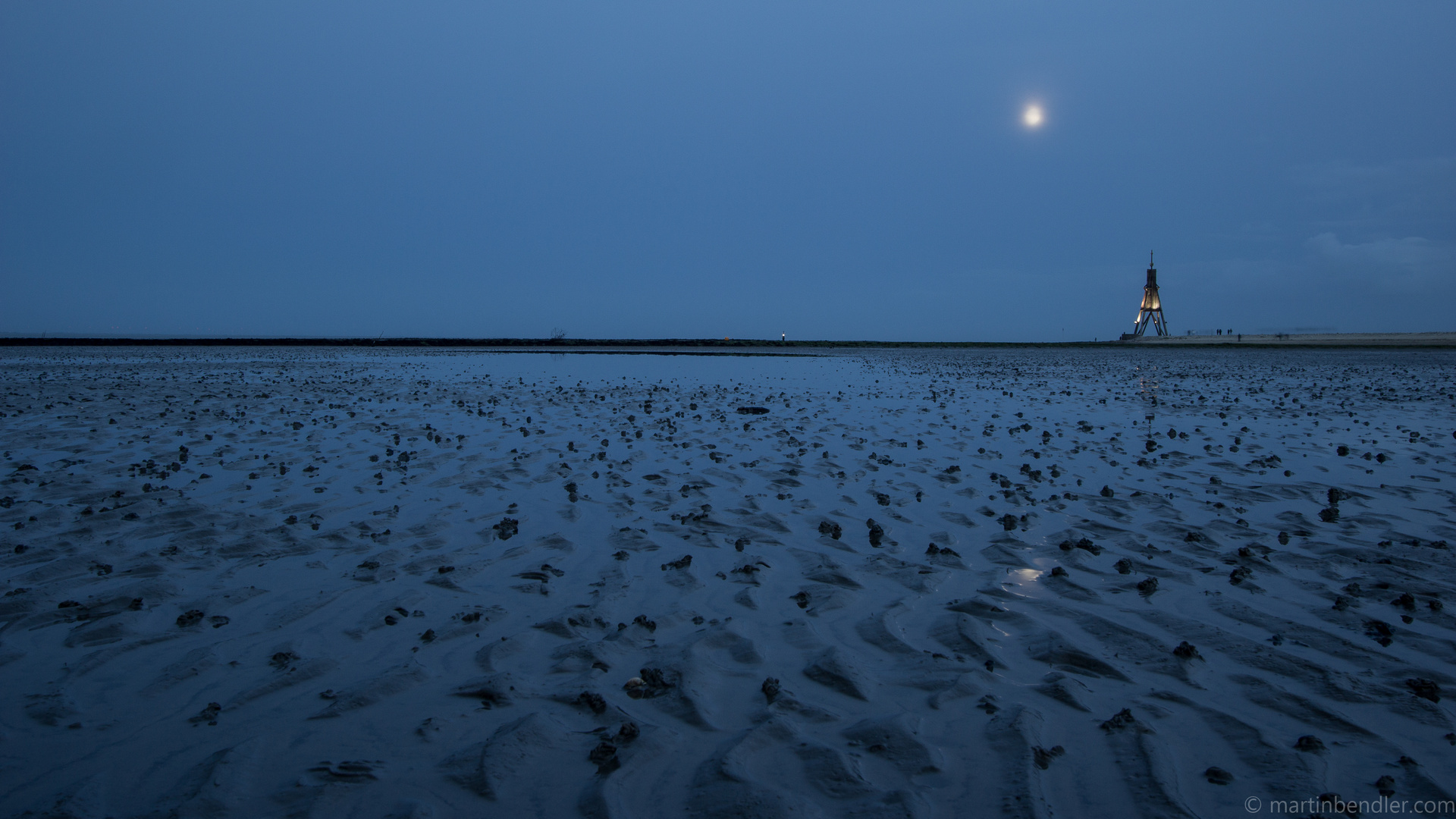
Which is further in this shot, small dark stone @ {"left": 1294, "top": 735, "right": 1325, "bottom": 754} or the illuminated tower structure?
the illuminated tower structure

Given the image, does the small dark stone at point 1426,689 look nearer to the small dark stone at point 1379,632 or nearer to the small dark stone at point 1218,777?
the small dark stone at point 1379,632

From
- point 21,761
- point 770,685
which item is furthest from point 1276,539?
point 21,761

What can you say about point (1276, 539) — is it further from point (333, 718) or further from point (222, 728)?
point (222, 728)

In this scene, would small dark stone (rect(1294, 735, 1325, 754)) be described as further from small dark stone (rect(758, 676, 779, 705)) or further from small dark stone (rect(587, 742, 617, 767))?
small dark stone (rect(587, 742, 617, 767))

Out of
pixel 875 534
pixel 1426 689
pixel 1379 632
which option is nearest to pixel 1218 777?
pixel 1426 689

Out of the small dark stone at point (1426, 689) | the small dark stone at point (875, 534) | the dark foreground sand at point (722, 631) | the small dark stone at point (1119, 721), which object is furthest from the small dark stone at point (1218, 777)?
the small dark stone at point (875, 534)

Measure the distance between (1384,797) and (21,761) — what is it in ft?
24.2

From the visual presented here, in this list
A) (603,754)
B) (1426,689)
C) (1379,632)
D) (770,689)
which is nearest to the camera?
(603,754)

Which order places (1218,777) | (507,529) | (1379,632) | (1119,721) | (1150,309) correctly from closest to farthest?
(1218,777)
(1119,721)
(1379,632)
(507,529)
(1150,309)

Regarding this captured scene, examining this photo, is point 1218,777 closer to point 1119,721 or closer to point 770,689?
point 1119,721

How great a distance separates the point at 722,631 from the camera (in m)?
6.05

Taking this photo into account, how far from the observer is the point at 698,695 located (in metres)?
4.98

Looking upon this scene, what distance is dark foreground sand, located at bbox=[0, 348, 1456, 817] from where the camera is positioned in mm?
4059

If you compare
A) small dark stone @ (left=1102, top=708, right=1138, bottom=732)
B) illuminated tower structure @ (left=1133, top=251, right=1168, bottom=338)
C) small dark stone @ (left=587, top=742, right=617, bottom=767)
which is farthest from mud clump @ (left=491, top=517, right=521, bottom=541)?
illuminated tower structure @ (left=1133, top=251, right=1168, bottom=338)
